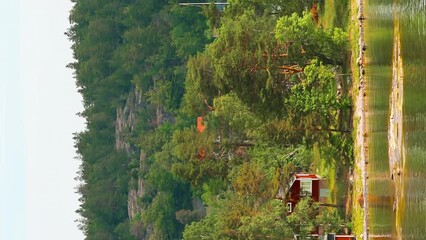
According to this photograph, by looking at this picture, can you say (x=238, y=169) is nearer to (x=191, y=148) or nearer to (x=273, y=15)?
(x=191, y=148)

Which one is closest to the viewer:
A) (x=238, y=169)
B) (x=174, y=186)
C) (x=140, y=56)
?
(x=238, y=169)

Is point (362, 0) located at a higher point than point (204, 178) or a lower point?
higher

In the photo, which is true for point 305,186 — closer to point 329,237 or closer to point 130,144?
point 329,237

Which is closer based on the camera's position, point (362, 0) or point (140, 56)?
point (362, 0)

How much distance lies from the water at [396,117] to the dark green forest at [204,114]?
4223 mm

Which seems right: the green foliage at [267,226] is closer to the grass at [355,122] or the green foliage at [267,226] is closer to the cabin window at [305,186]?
the grass at [355,122]

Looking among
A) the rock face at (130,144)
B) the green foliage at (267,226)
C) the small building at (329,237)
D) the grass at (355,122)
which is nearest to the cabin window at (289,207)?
the small building at (329,237)

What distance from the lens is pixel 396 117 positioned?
38688 mm

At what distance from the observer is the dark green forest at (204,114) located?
50.9 m

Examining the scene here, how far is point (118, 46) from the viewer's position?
12300 centimetres

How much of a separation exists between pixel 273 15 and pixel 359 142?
16204mm

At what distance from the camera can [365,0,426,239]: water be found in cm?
3281

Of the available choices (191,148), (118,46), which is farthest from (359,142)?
(118,46)

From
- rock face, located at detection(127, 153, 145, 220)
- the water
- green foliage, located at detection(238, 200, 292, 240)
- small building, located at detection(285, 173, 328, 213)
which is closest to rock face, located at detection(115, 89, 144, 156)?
rock face, located at detection(127, 153, 145, 220)
